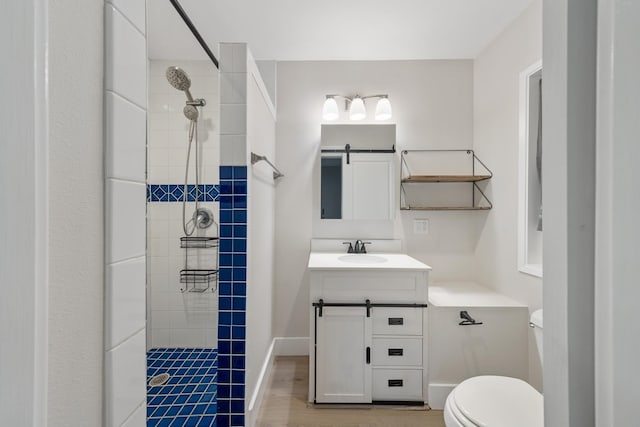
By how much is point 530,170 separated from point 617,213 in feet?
6.31

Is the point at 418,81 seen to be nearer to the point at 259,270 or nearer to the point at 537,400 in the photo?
the point at 259,270

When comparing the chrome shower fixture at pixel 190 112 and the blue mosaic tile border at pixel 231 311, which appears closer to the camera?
the blue mosaic tile border at pixel 231 311

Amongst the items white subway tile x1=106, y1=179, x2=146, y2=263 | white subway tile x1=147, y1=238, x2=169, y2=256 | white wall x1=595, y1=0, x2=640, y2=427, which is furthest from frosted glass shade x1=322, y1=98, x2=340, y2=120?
white wall x1=595, y1=0, x2=640, y2=427

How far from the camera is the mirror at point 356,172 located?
2568 millimetres

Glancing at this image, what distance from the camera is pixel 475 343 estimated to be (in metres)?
1.88

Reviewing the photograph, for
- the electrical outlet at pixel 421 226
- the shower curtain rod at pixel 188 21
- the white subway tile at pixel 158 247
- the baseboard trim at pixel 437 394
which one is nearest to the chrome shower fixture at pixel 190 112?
the shower curtain rod at pixel 188 21

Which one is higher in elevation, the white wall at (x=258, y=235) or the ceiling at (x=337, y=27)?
the ceiling at (x=337, y=27)

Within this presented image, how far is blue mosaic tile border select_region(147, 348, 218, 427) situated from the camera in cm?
172

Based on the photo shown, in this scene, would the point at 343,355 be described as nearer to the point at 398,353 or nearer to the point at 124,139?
the point at 398,353

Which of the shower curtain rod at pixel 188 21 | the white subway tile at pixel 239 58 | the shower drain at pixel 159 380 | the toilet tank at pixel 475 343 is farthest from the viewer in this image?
the shower drain at pixel 159 380

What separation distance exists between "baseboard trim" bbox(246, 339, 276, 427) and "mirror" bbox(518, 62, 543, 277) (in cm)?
171

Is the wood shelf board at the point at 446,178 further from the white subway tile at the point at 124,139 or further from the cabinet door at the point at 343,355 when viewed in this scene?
the white subway tile at the point at 124,139

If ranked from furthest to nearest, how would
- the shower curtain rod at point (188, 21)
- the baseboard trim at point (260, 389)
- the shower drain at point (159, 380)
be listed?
the shower drain at point (159, 380), the shower curtain rod at point (188, 21), the baseboard trim at point (260, 389)

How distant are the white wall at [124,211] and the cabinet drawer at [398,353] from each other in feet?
5.06
